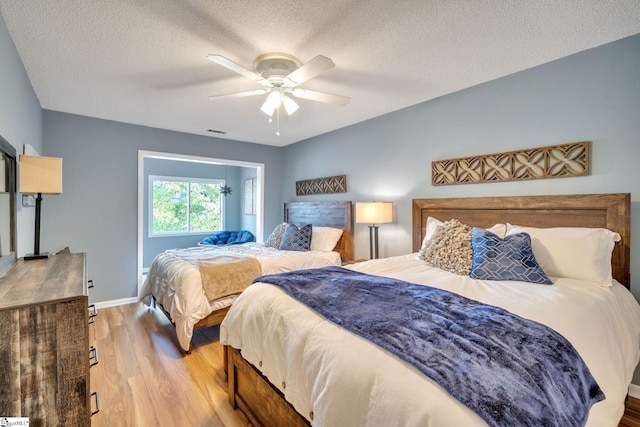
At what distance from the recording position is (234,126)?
4.24 meters

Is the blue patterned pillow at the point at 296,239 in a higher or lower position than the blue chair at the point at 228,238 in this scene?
higher

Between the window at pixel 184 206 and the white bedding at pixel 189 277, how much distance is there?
307cm

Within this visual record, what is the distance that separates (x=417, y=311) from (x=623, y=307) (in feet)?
4.67

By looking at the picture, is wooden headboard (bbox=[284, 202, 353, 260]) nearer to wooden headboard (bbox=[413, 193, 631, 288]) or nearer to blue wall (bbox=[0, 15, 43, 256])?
wooden headboard (bbox=[413, 193, 631, 288])

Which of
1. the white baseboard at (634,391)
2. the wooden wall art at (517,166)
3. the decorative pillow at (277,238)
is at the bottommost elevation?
the white baseboard at (634,391)

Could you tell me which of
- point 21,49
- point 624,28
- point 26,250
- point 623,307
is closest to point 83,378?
point 26,250

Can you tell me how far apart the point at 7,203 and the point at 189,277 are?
1.35 m

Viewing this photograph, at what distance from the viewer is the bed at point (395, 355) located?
3.15 ft

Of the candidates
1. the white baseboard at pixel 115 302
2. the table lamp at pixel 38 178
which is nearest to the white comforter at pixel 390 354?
the table lamp at pixel 38 178

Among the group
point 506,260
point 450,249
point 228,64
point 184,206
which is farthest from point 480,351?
point 184,206

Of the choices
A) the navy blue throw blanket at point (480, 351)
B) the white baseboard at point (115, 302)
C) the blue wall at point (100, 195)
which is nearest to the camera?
the navy blue throw blanket at point (480, 351)

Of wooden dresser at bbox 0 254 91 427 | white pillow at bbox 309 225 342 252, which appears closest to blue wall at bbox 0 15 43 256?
wooden dresser at bbox 0 254 91 427

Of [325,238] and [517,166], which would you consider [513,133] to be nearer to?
[517,166]

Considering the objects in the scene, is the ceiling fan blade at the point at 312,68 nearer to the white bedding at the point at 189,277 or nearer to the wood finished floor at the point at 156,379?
the white bedding at the point at 189,277
